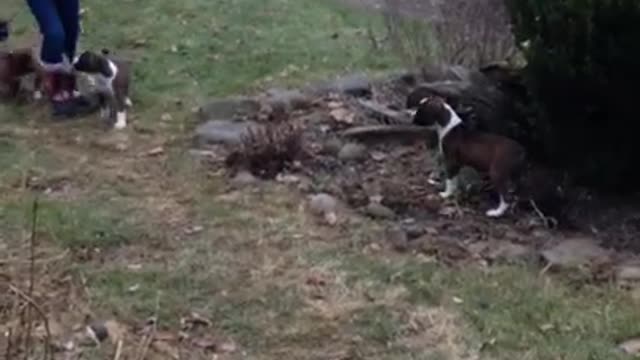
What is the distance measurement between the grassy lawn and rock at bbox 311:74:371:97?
89 cm

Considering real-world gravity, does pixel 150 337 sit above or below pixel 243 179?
above

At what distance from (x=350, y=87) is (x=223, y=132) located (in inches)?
44.8

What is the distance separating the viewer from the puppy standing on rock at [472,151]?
7.21m

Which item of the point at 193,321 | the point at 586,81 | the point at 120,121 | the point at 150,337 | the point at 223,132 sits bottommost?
the point at 120,121

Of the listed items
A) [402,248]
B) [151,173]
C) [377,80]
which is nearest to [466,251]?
[402,248]

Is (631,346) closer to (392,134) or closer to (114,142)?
(392,134)


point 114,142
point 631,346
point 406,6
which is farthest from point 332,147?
point 406,6

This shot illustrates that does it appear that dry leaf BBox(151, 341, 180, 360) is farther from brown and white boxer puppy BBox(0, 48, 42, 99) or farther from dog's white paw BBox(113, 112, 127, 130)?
brown and white boxer puppy BBox(0, 48, 42, 99)

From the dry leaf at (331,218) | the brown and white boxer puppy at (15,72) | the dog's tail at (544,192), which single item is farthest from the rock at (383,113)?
the brown and white boxer puppy at (15,72)

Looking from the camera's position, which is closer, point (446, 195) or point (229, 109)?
point (446, 195)

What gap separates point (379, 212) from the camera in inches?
286

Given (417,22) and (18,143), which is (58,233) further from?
(417,22)

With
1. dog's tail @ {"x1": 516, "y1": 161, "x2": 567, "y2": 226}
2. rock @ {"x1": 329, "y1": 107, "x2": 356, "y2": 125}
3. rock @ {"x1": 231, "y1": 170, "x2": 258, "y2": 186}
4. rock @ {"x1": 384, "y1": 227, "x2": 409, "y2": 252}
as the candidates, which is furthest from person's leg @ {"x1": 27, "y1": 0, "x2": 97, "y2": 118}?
dog's tail @ {"x1": 516, "y1": 161, "x2": 567, "y2": 226}

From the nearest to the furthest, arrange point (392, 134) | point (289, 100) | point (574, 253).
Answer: point (574, 253) → point (392, 134) → point (289, 100)
